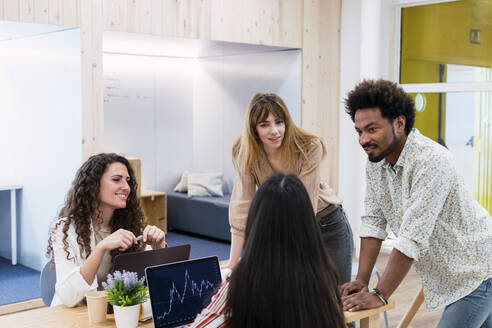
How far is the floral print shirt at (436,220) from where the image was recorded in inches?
83.4

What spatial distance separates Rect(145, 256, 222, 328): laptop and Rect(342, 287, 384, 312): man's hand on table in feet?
1.55

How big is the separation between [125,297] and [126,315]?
0.06 meters

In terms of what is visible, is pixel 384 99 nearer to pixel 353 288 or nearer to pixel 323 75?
pixel 353 288

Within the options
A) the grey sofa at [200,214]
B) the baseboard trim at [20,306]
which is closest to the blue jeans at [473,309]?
the baseboard trim at [20,306]

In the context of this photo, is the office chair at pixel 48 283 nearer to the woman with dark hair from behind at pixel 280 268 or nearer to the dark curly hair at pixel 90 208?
the dark curly hair at pixel 90 208

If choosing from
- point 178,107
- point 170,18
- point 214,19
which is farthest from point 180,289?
point 178,107

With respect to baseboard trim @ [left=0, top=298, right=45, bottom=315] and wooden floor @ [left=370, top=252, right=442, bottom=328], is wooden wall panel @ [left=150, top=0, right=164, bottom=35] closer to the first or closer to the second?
baseboard trim @ [left=0, top=298, right=45, bottom=315]

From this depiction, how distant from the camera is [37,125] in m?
4.98

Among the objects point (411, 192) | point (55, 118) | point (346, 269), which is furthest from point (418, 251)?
point (55, 118)

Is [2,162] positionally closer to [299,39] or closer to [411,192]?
[299,39]

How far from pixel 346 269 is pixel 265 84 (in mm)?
3721

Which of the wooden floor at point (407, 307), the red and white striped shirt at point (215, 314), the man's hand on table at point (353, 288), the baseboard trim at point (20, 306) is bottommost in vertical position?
the wooden floor at point (407, 307)

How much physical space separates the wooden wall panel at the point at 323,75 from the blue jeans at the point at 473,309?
13.4 feet

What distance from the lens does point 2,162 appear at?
5.52m
